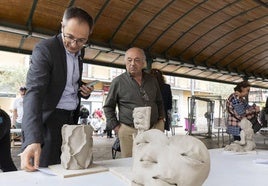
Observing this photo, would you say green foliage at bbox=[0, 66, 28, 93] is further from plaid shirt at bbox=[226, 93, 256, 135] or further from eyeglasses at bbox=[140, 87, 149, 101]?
eyeglasses at bbox=[140, 87, 149, 101]

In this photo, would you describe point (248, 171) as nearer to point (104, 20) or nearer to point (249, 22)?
point (104, 20)

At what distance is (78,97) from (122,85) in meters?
0.90

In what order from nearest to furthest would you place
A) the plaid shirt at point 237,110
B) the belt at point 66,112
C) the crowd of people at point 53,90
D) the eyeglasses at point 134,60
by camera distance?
the crowd of people at point 53,90, the belt at point 66,112, the eyeglasses at point 134,60, the plaid shirt at point 237,110

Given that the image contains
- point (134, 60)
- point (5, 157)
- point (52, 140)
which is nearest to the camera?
point (52, 140)

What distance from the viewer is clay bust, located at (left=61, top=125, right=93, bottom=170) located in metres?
1.25

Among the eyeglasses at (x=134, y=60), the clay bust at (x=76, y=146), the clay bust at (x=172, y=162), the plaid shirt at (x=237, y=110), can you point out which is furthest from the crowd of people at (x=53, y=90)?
the plaid shirt at (x=237, y=110)

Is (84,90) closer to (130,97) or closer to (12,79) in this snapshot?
(130,97)

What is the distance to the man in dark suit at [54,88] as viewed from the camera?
4.24 feet

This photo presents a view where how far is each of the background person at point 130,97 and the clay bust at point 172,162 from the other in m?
1.64

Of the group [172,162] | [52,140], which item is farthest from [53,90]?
[172,162]

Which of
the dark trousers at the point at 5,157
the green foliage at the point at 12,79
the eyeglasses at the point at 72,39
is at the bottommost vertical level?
the dark trousers at the point at 5,157

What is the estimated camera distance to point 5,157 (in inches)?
102

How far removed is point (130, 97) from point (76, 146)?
3.90ft

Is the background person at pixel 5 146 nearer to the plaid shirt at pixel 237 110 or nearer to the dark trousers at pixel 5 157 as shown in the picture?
the dark trousers at pixel 5 157
